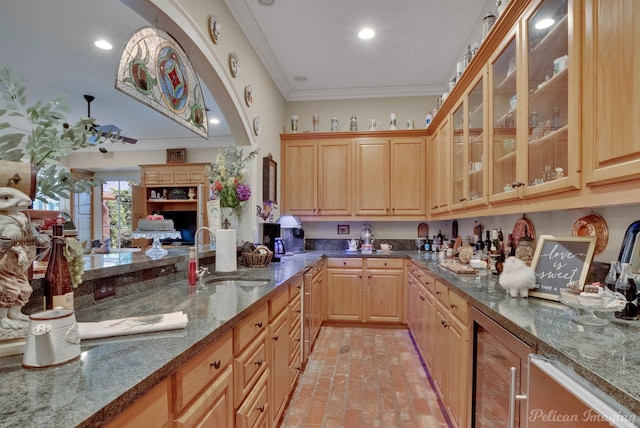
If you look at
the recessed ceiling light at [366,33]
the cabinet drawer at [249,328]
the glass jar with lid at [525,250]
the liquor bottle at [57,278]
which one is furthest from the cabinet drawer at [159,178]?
the glass jar with lid at [525,250]

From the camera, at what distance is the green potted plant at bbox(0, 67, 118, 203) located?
935 mm

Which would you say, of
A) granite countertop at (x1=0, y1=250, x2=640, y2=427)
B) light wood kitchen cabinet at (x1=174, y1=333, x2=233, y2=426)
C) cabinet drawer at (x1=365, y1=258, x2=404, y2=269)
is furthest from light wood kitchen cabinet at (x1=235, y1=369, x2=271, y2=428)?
cabinet drawer at (x1=365, y1=258, x2=404, y2=269)

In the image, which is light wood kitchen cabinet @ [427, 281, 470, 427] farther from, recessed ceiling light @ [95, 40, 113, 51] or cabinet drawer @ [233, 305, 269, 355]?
recessed ceiling light @ [95, 40, 113, 51]

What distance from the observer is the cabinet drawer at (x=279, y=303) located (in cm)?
179

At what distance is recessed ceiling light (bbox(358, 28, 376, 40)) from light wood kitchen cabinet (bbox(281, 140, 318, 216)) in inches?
59.3

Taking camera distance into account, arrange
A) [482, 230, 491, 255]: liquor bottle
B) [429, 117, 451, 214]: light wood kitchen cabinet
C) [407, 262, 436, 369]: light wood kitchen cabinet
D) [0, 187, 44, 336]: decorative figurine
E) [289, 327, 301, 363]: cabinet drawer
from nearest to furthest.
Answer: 1. [0, 187, 44, 336]: decorative figurine
2. [289, 327, 301, 363]: cabinet drawer
3. [407, 262, 436, 369]: light wood kitchen cabinet
4. [482, 230, 491, 255]: liquor bottle
5. [429, 117, 451, 214]: light wood kitchen cabinet

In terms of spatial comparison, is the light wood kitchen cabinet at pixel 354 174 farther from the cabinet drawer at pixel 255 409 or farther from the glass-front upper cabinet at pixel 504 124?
the cabinet drawer at pixel 255 409

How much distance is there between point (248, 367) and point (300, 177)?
317 centimetres

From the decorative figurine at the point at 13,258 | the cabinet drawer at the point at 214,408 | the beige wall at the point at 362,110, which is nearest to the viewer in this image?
the decorative figurine at the point at 13,258

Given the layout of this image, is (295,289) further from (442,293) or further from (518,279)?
(518,279)

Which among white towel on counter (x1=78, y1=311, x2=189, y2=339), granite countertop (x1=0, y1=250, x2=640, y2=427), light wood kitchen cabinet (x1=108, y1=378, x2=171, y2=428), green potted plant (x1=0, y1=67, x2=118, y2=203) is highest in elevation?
green potted plant (x1=0, y1=67, x2=118, y2=203)

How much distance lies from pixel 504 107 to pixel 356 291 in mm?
2623

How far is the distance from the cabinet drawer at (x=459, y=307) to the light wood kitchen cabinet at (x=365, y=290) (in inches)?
73.4

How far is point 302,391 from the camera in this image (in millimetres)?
2451
